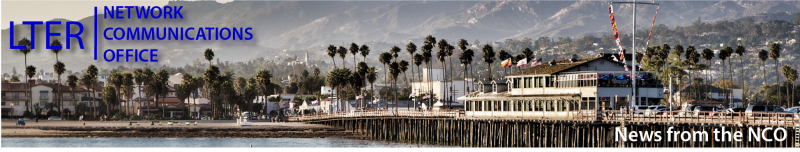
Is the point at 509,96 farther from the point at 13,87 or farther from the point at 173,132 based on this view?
the point at 13,87

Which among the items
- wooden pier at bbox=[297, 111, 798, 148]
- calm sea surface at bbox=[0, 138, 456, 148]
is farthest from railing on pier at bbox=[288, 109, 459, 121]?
calm sea surface at bbox=[0, 138, 456, 148]

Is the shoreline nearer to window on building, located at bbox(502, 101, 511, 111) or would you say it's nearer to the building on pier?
the building on pier

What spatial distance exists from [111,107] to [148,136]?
6811 centimetres

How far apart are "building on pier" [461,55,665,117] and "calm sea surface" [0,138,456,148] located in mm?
7328

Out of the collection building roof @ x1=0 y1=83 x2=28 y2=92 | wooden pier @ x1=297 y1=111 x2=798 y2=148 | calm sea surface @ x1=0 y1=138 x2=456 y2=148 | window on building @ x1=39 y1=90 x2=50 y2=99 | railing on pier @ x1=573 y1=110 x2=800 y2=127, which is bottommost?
calm sea surface @ x1=0 y1=138 x2=456 y2=148

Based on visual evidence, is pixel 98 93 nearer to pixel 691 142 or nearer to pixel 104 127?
pixel 104 127

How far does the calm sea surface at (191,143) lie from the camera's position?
86.8 m

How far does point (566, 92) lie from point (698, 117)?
21699 mm

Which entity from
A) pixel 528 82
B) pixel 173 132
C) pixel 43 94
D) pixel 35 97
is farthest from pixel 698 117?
pixel 43 94

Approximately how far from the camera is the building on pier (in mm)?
74688

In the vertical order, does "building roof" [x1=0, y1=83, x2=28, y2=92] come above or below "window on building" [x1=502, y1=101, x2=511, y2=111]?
above

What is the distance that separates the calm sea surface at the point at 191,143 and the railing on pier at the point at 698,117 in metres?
22.6

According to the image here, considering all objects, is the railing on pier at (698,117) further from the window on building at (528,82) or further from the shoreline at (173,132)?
the shoreline at (173,132)

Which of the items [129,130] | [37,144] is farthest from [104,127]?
[37,144]
